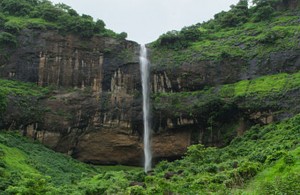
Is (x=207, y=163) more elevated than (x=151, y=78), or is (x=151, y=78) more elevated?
(x=151, y=78)

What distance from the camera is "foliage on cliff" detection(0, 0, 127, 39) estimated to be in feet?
156

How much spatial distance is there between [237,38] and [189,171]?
23844 millimetres

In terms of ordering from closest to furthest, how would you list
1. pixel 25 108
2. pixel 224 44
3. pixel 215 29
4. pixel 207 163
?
pixel 207 163 < pixel 25 108 < pixel 224 44 < pixel 215 29

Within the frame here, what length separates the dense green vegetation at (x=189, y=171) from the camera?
2409 cm

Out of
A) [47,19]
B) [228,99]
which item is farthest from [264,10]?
[47,19]

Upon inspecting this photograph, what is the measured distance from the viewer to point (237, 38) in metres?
49.6

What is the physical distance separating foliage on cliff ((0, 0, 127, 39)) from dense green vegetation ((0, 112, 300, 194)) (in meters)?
13.7

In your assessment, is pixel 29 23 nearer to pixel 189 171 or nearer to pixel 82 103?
pixel 82 103

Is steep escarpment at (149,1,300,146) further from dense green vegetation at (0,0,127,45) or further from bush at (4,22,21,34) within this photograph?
bush at (4,22,21,34)

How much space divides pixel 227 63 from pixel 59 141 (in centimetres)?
1966

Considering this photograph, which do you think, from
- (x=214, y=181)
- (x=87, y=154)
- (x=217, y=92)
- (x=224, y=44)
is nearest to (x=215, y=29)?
(x=224, y=44)

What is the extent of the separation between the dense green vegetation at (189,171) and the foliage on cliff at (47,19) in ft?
44.8

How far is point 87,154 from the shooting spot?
44.3m

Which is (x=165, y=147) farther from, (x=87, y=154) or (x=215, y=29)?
(x=215, y=29)
